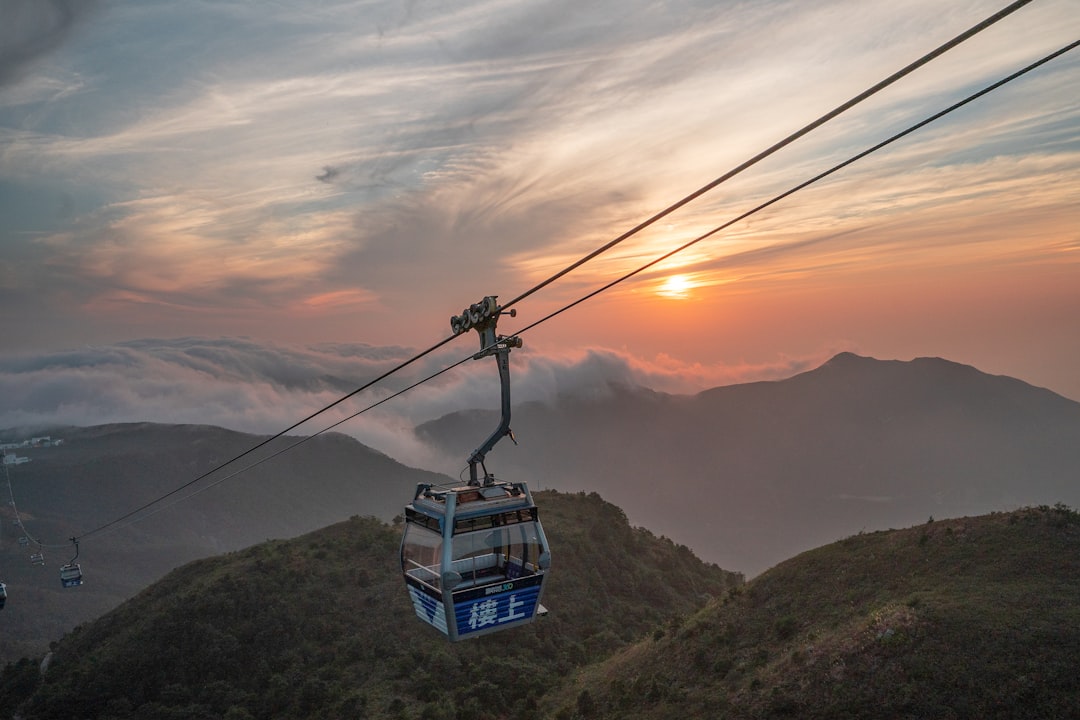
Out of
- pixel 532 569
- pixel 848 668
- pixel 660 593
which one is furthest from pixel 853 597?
pixel 660 593

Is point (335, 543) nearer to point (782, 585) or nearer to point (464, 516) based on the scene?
point (782, 585)

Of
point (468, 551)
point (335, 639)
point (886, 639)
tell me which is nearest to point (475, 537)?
point (468, 551)

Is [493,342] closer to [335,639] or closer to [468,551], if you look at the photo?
[468,551]

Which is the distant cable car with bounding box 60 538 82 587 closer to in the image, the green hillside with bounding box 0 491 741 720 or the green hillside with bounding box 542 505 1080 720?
the green hillside with bounding box 0 491 741 720

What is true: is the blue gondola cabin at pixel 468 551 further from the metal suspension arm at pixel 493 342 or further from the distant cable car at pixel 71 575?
the distant cable car at pixel 71 575

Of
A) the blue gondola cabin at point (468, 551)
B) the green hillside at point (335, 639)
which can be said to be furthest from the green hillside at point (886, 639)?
the blue gondola cabin at point (468, 551)

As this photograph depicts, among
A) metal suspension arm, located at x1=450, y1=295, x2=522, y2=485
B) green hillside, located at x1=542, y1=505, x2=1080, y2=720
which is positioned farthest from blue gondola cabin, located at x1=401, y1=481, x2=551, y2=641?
green hillside, located at x1=542, y1=505, x2=1080, y2=720
